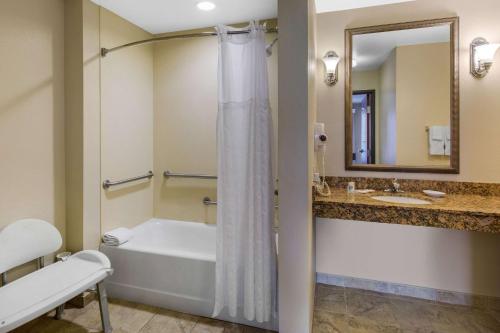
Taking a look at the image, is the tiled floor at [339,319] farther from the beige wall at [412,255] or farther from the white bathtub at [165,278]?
the beige wall at [412,255]

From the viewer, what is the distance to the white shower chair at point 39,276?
1.40m

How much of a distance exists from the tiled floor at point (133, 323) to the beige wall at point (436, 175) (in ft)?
3.63

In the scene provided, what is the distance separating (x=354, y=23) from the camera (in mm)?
2359

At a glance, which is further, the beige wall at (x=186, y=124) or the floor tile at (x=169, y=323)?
the beige wall at (x=186, y=124)

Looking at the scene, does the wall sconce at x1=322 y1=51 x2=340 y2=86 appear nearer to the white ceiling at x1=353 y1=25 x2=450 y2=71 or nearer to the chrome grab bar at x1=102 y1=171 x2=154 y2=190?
the white ceiling at x1=353 y1=25 x2=450 y2=71

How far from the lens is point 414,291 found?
91.6 inches

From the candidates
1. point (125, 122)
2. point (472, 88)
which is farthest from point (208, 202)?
point (472, 88)

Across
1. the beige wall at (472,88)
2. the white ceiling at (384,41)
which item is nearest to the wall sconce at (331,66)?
the white ceiling at (384,41)

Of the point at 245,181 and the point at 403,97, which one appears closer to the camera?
the point at 245,181

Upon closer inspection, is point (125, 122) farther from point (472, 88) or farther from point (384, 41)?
point (472, 88)

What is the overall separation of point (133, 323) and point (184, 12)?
2492mm

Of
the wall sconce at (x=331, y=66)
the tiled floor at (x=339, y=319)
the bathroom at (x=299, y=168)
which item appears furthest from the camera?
the wall sconce at (x=331, y=66)

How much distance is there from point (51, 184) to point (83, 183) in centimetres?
21

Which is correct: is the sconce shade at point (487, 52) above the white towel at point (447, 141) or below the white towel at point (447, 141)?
above
